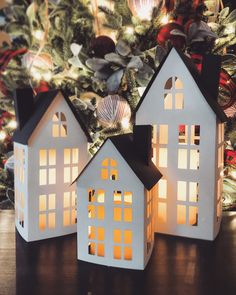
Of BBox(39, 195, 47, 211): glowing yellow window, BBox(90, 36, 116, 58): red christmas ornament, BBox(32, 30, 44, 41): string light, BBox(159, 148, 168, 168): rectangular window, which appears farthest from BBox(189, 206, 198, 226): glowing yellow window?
BBox(32, 30, 44, 41): string light

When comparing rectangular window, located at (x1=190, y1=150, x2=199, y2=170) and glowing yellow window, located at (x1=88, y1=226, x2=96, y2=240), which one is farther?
rectangular window, located at (x1=190, y1=150, x2=199, y2=170)

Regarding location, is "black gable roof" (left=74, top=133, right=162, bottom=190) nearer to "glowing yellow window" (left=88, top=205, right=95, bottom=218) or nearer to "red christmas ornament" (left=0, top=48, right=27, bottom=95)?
"glowing yellow window" (left=88, top=205, right=95, bottom=218)

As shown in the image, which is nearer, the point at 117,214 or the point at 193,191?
the point at 117,214

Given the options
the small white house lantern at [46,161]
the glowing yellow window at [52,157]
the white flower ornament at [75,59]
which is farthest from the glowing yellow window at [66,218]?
the white flower ornament at [75,59]

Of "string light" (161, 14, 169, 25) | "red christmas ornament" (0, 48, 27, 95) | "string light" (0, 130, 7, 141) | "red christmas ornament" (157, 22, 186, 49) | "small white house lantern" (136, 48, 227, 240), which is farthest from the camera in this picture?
"string light" (0, 130, 7, 141)

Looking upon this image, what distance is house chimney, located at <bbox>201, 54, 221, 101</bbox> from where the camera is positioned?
32.2 inches

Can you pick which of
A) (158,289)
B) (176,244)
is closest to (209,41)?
(176,244)

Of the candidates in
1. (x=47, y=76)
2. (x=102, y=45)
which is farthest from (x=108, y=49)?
(x=47, y=76)

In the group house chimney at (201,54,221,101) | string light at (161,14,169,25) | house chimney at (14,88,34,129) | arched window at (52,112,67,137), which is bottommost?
arched window at (52,112,67,137)

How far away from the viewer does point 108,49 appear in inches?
39.6

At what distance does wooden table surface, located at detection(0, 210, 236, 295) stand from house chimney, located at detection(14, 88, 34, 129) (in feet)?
0.87

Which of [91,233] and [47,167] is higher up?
[47,167]

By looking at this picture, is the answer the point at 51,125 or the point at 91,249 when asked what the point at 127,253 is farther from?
the point at 51,125

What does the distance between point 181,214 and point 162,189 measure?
0.07 m
